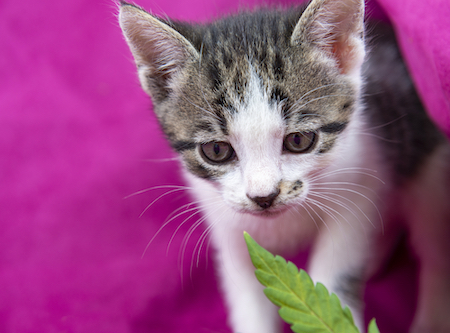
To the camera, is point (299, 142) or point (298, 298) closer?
point (298, 298)

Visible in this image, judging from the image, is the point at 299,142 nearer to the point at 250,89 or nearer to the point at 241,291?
the point at 250,89

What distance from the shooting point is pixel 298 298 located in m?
0.58

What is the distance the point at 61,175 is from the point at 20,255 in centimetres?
29

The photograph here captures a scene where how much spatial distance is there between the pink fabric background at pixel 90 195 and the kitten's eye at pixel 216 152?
32 cm

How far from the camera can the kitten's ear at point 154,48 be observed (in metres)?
0.82

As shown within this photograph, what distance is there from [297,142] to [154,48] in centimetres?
36

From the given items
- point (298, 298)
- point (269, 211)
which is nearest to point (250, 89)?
point (269, 211)

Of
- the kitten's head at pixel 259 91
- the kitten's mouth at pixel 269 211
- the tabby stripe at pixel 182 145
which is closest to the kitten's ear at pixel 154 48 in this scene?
the kitten's head at pixel 259 91

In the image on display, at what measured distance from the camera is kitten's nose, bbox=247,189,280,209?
0.78 m

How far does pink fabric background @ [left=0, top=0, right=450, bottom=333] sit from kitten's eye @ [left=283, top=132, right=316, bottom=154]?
0.35 meters

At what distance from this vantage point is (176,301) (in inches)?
49.6

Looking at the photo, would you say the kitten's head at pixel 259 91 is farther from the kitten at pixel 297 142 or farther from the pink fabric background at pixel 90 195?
the pink fabric background at pixel 90 195

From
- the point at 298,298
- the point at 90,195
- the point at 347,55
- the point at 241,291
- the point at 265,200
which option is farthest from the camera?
the point at 90,195

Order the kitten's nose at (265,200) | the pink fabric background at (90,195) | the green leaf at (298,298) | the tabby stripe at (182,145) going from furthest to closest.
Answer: the pink fabric background at (90,195) → the tabby stripe at (182,145) → the kitten's nose at (265,200) → the green leaf at (298,298)
